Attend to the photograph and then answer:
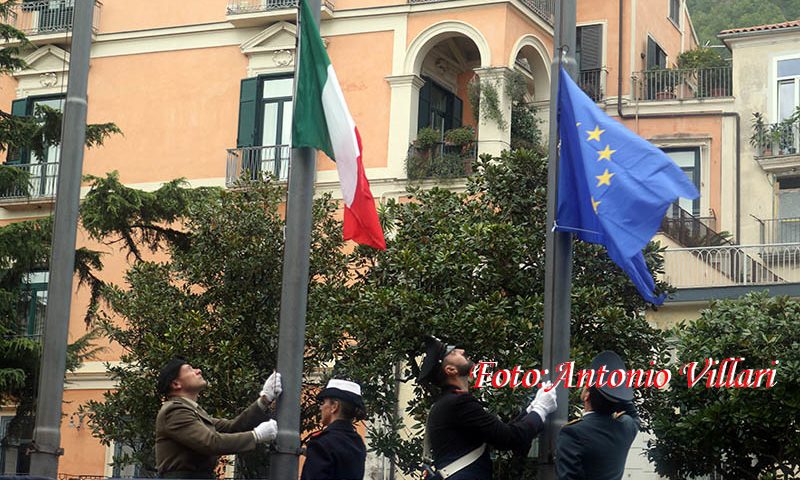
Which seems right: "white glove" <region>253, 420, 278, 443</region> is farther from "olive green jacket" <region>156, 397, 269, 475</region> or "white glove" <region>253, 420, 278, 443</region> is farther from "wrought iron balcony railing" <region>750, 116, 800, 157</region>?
"wrought iron balcony railing" <region>750, 116, 800, 157</region>

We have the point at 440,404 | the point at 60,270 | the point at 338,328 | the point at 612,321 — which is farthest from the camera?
the point at 338,328

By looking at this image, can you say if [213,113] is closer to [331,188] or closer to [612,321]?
[331,188]

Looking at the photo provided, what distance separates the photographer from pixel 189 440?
10.6m

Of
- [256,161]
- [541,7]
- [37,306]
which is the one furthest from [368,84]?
[37,306]

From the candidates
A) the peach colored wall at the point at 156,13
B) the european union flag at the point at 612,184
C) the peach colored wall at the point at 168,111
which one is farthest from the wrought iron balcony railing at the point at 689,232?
the european union flag at the point at 612,184

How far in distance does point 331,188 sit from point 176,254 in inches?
321

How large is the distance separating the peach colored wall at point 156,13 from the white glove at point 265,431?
2407cm

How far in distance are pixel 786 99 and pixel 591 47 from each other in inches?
189

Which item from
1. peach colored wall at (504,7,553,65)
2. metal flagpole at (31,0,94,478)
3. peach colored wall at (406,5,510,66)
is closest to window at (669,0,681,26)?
peach colored wall at (504,7,553,65)

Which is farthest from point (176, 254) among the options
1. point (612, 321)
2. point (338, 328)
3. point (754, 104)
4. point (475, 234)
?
point (754, 104)

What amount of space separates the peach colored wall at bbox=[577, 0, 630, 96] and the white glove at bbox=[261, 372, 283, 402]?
84.0 feet

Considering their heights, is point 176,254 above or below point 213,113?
below

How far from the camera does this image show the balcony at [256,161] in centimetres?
3222

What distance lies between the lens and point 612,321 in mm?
18906
